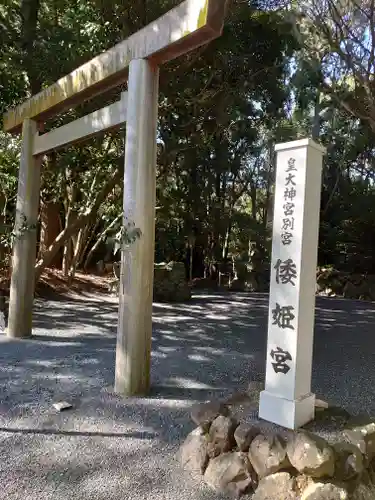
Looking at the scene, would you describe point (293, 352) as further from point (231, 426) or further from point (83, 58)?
point (83, 58)

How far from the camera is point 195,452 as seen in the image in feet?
7.53

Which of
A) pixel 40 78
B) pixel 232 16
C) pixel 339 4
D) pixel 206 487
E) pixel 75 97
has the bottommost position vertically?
pixel 206 487

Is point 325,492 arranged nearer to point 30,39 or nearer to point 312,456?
point 312,456

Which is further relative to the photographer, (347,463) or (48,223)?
(48,223)

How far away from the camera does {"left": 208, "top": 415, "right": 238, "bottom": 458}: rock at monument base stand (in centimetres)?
223

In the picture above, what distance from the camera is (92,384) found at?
345 centimetres

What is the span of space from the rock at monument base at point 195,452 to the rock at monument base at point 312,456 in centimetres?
49

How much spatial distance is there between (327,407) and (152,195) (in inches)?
75.8

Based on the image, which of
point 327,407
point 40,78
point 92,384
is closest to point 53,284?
point 40,78

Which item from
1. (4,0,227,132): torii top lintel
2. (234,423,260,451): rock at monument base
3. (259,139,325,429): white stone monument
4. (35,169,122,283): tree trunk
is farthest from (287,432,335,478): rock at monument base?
(35,169,122,283): tree trunk

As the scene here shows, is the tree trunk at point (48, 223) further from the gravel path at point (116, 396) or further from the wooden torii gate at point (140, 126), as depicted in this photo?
the wooden torii gate at point (140, 126)

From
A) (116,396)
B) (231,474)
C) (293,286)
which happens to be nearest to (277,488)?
(231,474)

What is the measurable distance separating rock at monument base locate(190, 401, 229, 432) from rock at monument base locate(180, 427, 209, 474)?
0.18ft

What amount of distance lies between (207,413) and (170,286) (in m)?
6.33
